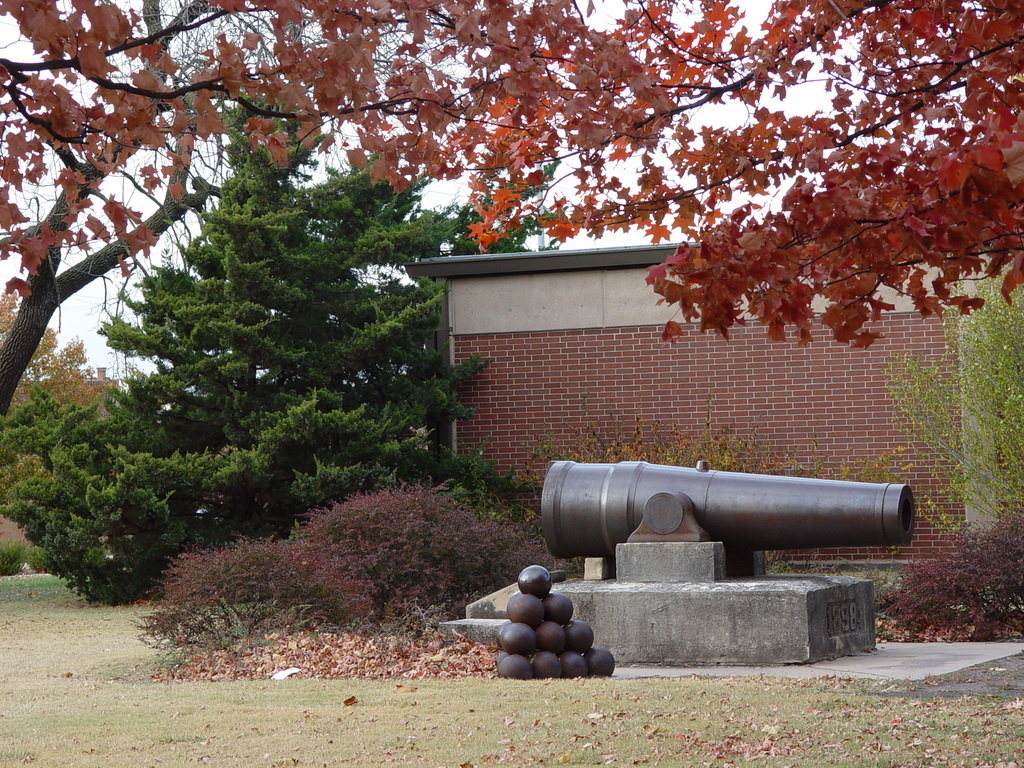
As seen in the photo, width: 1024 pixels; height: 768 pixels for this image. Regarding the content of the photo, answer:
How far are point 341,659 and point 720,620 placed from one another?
285 cm

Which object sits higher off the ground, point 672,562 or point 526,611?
point 672,562

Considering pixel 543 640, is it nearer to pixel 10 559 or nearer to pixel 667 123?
pixel 667 123

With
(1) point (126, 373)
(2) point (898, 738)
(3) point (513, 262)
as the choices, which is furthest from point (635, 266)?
(2) point (898, 738)

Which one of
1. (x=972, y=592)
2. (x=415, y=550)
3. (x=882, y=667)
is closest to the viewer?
(x=882, y=667)

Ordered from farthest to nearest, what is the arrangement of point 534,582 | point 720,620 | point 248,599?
1. point 248,599
2. point 720,620
3. point 534,582

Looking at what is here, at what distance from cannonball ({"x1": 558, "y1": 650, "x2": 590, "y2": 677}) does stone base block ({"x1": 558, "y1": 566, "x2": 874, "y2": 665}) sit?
1033mm

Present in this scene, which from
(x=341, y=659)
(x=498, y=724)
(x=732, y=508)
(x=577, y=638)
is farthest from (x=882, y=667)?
(x=341, y=659)

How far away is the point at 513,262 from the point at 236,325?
4050 mm

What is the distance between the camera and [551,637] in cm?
873

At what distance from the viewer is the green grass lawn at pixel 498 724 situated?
5.96 meters

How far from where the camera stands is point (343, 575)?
11.2 metres

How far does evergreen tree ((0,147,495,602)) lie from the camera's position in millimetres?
16578

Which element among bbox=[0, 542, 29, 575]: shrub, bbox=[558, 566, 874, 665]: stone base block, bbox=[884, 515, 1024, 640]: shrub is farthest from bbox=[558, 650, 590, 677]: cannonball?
bbox=[0, 542, 29, 575]: shrub

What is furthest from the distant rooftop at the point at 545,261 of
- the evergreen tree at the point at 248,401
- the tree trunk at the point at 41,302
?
the tree trunk at the point at 41,302
